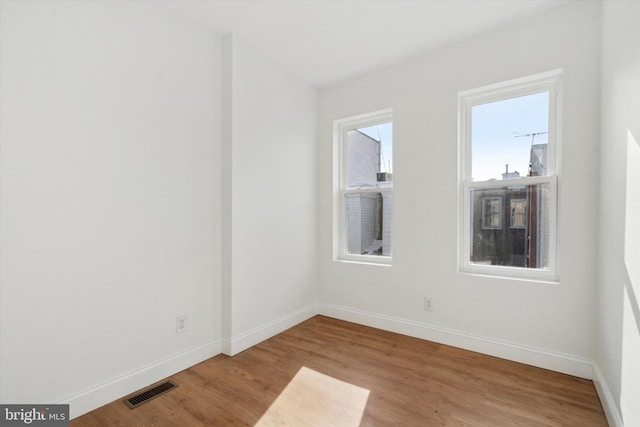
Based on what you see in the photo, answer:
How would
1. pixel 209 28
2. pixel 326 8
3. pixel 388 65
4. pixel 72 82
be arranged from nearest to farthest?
pixel 72 82, pixel 326 8, pixel 209 28, pixel 388 65

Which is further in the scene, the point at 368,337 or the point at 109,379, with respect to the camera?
the point at 368,337

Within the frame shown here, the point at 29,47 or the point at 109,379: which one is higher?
the point at 29,47

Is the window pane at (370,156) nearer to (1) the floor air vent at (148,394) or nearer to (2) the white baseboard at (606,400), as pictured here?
(2) the white baseboard at (606,400)

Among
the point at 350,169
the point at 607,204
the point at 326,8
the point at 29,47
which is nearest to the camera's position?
the point at 29,47

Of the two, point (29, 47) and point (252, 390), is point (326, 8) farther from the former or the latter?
point (252, 390)

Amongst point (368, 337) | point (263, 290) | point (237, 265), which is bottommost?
point (368, 337)

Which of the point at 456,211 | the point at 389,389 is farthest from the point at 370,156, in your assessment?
the point at 389,389

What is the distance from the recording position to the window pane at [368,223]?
11.3 ft

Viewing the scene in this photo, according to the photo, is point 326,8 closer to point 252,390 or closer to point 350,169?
point 350,169

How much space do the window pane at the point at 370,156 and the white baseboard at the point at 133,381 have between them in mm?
2348

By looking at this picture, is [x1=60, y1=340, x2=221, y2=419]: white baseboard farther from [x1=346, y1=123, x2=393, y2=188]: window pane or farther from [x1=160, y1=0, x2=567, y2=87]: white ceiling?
[x1=160, y1=0, x2=567, y2=87]: white ceiling

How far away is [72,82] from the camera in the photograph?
1.86 m

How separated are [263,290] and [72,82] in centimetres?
219

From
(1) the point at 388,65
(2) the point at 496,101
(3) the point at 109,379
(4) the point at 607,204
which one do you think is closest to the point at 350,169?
(1) the point at 388,65
